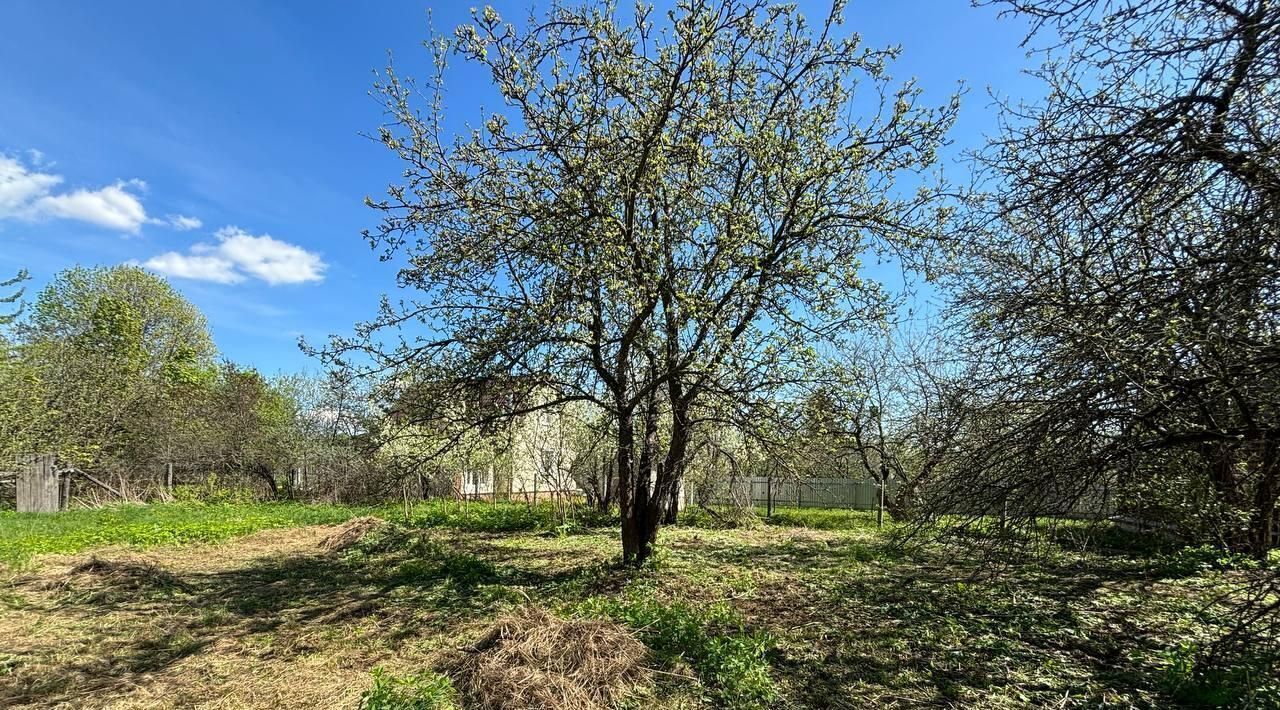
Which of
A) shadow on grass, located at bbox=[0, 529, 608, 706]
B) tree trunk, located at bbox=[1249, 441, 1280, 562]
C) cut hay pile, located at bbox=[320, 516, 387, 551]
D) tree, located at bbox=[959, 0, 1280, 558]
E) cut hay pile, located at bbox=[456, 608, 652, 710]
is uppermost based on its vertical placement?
tree, located at bbox=[959, 0, 1280, 558]

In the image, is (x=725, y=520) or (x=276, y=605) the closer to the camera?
(x=276, y=605)

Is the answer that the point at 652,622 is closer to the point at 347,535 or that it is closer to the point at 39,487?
the point at 347,535

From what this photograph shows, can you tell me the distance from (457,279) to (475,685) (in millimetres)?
4661

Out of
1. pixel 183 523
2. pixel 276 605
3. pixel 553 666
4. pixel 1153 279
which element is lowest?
pixel 183 523

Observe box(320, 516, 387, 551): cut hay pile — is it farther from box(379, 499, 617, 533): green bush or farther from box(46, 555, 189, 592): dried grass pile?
box(46, 555, 189, 592): dried grass pile

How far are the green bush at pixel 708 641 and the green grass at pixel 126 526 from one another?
9550 mm

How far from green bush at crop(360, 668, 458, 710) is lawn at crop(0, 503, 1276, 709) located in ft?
0.08

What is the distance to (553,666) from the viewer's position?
13.8ft

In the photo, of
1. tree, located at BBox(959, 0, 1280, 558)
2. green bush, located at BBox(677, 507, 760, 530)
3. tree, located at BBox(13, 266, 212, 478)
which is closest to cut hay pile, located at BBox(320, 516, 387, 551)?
green bush, located at BBox(677, 507, 760, 530)

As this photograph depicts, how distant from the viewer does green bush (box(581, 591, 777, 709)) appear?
413 cm

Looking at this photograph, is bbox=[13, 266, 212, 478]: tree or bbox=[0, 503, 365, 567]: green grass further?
bbox=[13, 266, 212, 478]: tree

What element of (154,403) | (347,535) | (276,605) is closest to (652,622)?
(276,605)

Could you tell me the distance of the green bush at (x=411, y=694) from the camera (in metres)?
3.77

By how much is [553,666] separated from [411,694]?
36.9 inches
